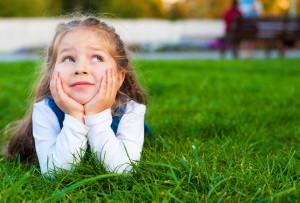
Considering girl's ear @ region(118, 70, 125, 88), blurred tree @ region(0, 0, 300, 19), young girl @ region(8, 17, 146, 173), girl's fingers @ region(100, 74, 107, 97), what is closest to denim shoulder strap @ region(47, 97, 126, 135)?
young girl @ region(8, 17, 146, 173)

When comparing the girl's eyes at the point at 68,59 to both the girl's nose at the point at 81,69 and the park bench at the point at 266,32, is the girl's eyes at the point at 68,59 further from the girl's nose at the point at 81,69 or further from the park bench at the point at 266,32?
the park bench at the point at 266,32

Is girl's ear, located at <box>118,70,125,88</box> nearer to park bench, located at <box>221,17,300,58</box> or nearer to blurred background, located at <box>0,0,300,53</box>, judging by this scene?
park bench, located at <box>221,17,300,58</box>

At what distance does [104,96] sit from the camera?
2.31 meters

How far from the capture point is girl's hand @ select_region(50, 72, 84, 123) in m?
2.30

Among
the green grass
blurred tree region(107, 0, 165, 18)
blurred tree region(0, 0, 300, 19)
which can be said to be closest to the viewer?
the green grass

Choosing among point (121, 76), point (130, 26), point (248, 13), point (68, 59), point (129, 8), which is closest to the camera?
point (68, 59)

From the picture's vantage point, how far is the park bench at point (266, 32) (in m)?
13.9

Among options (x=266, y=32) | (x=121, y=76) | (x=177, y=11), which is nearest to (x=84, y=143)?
(x=121, y=76)

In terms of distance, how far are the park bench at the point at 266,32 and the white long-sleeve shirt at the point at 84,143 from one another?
11.8 m

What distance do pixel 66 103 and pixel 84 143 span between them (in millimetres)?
195

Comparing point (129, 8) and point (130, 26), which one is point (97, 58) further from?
point (129, 8)

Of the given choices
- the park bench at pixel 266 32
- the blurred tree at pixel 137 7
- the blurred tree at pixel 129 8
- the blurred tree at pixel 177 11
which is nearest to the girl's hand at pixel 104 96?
the park bench at pixel 266 32

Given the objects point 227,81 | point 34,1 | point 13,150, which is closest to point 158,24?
point 34,1

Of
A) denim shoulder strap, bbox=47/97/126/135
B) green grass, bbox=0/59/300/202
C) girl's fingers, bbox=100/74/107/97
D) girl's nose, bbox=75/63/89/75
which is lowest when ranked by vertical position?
green grass, bbox=0/59/300/202
